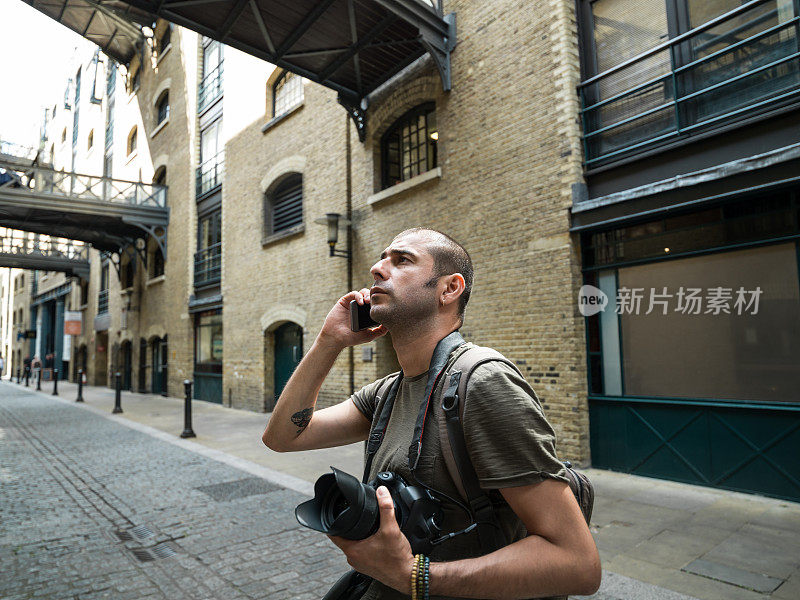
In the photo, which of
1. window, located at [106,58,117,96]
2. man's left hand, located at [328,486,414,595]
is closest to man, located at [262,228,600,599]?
man's left hand, located at [328,486,414,595]

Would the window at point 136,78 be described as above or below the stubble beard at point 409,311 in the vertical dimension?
above

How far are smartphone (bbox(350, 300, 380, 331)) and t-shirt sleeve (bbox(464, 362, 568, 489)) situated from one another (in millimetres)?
484

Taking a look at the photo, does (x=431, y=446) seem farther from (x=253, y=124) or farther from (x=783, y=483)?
(x=253, y=124)

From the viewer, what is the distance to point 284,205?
12.8m

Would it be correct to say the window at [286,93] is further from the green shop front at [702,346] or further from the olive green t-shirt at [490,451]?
the olive green t-shirt at [490,451]

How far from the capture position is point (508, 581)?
1.09 m

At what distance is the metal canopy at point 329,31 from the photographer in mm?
7516

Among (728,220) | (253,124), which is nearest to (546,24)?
(728,220)

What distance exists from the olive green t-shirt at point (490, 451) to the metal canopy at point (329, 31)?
24.8ft

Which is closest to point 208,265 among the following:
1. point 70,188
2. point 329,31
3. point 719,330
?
point 70,188

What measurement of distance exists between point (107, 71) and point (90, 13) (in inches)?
→ 268

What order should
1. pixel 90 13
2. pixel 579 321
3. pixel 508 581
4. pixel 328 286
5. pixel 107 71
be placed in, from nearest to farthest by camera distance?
pixel 508 581 → pixel 579 321 → pixel 328 286 → pixel 90 13 → pixel 107 71

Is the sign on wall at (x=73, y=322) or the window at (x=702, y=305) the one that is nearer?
the window at (x=702, y=305)

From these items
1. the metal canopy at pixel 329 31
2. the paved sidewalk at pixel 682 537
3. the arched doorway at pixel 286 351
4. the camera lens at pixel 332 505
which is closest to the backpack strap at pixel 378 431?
the camera lens at pixel 332 505
